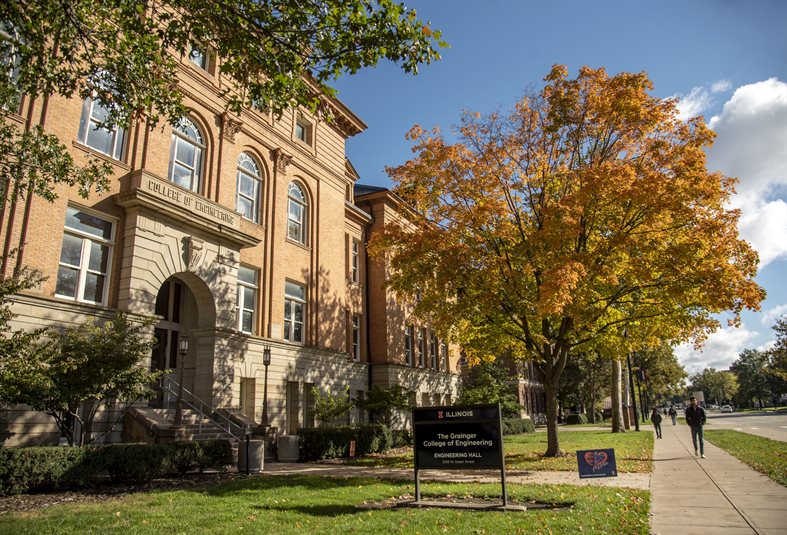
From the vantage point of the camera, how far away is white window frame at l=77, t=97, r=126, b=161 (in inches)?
636

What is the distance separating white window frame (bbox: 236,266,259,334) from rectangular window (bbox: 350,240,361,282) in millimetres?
8843

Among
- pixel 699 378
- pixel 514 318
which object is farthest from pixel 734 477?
pixel 699 378

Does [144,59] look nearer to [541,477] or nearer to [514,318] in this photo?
[541,477]

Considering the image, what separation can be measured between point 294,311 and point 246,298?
3074 millimetres

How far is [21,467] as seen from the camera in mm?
9469

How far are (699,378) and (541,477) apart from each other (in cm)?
17647

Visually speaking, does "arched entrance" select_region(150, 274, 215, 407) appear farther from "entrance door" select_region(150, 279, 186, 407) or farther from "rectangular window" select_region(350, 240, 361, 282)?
"rectangular window" select_region(350, 240, 361, 282)

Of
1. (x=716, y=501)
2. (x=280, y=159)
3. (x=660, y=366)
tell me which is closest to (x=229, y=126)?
(x=280, y=159)

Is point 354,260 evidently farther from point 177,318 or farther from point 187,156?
point 187,156

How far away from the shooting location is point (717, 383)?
140500 mm

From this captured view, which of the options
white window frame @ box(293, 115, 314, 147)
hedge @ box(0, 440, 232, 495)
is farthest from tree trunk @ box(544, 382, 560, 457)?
white window frame @ box(293, 115, 314, 147)

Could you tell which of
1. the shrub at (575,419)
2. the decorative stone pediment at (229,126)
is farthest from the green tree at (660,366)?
the decorative stone pediment at (229,126)

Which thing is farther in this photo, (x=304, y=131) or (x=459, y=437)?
(x=304, y=131)

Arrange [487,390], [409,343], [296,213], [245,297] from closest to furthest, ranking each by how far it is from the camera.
A: [245,297], [296,213], [487,390], [409,343]
